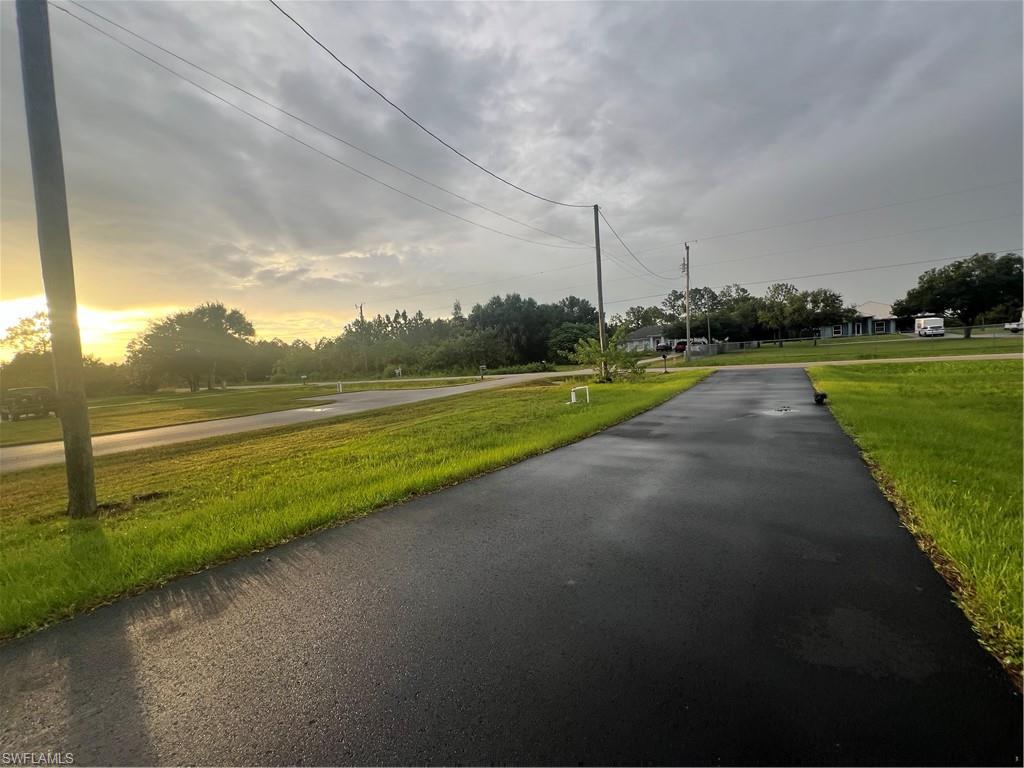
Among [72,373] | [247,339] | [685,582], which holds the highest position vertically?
[247,339]

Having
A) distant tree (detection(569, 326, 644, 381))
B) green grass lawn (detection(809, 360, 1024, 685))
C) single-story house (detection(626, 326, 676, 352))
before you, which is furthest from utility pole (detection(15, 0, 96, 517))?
single-story house (detection(626, 326, 676, 352))

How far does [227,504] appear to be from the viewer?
5297mm

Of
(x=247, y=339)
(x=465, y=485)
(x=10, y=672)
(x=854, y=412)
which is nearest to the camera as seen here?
(x=10, y=672)

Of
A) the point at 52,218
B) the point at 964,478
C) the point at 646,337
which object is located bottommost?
the point at 964,478

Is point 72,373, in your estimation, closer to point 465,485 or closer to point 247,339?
point 465,485

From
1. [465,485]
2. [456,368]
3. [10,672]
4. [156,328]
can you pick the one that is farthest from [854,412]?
[156,328]

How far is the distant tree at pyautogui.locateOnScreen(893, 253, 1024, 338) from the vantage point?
130 ft

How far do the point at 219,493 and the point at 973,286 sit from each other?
194 feet

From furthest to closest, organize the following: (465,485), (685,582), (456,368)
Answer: (456,368) < (465,485) < (685,582)

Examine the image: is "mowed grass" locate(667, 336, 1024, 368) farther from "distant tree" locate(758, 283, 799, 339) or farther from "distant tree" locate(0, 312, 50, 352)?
"distant tree" locate(0, 312, 50, 352)

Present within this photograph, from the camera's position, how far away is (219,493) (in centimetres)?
607

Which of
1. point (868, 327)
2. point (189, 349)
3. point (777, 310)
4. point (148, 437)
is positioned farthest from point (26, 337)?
point (868, 327)

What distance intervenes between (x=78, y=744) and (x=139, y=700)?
254 millimetres

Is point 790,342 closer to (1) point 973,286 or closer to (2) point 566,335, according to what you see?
(1) point 973,286
